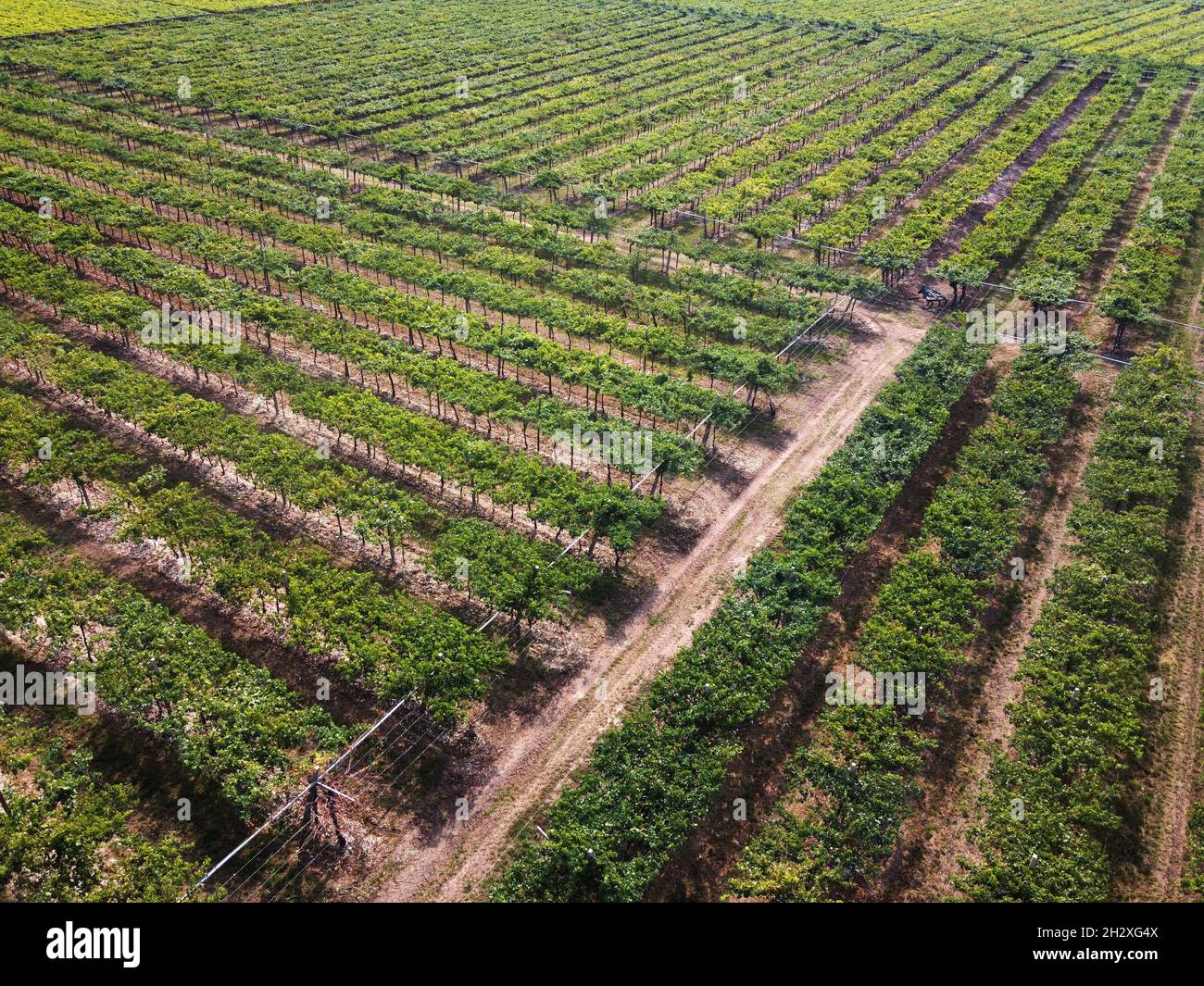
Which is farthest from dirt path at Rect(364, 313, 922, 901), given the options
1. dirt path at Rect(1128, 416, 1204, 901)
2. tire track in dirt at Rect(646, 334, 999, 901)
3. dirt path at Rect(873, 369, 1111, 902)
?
dirt path at Rect(1128, 416, 1204, 901)

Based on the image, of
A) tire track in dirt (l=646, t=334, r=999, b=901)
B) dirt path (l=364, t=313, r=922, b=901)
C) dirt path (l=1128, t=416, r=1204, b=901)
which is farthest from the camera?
dirt path (l=1128, t=416, r=1204, b=901)

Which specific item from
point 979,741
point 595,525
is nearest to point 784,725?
point 979,741

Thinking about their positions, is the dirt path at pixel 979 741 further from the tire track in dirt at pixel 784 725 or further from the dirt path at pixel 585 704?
the dirt path at pixel 585 704

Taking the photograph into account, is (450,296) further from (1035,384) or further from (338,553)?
(1035,384)

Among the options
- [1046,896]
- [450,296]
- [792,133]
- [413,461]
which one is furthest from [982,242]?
[1046,896]

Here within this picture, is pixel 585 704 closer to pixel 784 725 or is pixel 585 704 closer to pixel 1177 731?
pixel 784 725

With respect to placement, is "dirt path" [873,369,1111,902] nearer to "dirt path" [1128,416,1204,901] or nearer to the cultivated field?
the cultivated field

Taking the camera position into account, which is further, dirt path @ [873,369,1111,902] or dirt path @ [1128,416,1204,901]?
dirt path @ [1128,416,1204,901]
